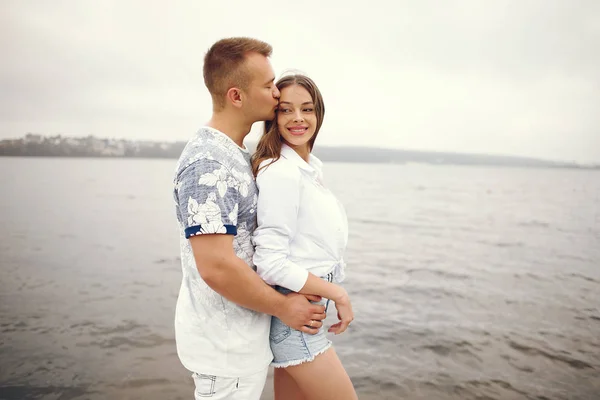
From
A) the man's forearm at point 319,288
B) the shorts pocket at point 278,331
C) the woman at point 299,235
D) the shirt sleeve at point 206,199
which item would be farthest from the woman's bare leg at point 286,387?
the shirt sleeve at point 206,199

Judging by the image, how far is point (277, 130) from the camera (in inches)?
96.0

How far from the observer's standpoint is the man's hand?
82.0 inches

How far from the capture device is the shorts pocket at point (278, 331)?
2231mm

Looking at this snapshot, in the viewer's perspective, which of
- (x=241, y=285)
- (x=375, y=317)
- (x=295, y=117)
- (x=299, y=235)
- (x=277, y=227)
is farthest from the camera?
(x=375, y=317)

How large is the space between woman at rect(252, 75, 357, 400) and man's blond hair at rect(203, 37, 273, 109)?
0.34 m

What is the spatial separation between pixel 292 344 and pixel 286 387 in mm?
533

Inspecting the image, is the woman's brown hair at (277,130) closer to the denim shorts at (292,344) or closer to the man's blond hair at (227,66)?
the man's blond hair at (227,66)

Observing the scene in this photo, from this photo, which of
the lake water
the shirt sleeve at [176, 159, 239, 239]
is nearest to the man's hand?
the shirt sleeve at [176, 159, 239, 239]

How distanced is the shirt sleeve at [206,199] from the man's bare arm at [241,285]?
0.17ft

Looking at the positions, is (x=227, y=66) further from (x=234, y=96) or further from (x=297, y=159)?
(x=297, y=159)

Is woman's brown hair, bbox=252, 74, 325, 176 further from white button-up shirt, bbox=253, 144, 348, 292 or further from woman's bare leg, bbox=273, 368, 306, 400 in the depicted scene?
woman's bare leg, bbox=273, 368, 306, 400

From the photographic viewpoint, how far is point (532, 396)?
452cm

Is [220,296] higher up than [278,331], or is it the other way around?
[220,296]

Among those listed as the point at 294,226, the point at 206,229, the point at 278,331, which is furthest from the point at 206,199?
the point at 278,331
